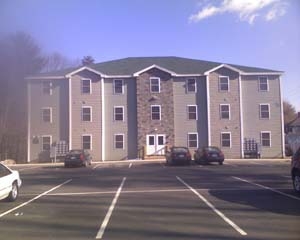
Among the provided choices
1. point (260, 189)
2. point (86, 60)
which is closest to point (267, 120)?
point (260, 189)

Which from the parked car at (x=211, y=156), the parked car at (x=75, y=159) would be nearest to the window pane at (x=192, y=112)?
the parked car at (x=211, y=156)

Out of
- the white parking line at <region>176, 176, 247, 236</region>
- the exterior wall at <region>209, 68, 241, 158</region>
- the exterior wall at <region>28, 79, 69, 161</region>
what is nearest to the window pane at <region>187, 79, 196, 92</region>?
the exterior wall at <region>209, 68, 241, 158</region>

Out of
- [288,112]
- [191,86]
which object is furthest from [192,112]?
[288,112]

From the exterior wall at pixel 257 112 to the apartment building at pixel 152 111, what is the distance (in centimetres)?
9

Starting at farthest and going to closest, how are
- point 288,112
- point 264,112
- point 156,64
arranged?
point 288,112 < point 156,64 < point 264,112

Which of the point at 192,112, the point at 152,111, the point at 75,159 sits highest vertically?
the point at 152,111

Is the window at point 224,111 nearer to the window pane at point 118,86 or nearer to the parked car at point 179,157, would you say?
the window pane at point 118,86

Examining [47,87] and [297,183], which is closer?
[297,183]

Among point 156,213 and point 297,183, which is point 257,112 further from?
point 156,213

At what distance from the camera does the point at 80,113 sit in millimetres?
45688

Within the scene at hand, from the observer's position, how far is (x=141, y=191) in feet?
57.0

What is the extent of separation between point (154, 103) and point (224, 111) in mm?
6426

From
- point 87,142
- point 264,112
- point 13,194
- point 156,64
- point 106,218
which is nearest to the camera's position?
point 106,218

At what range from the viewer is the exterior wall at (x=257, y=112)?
45.9m
